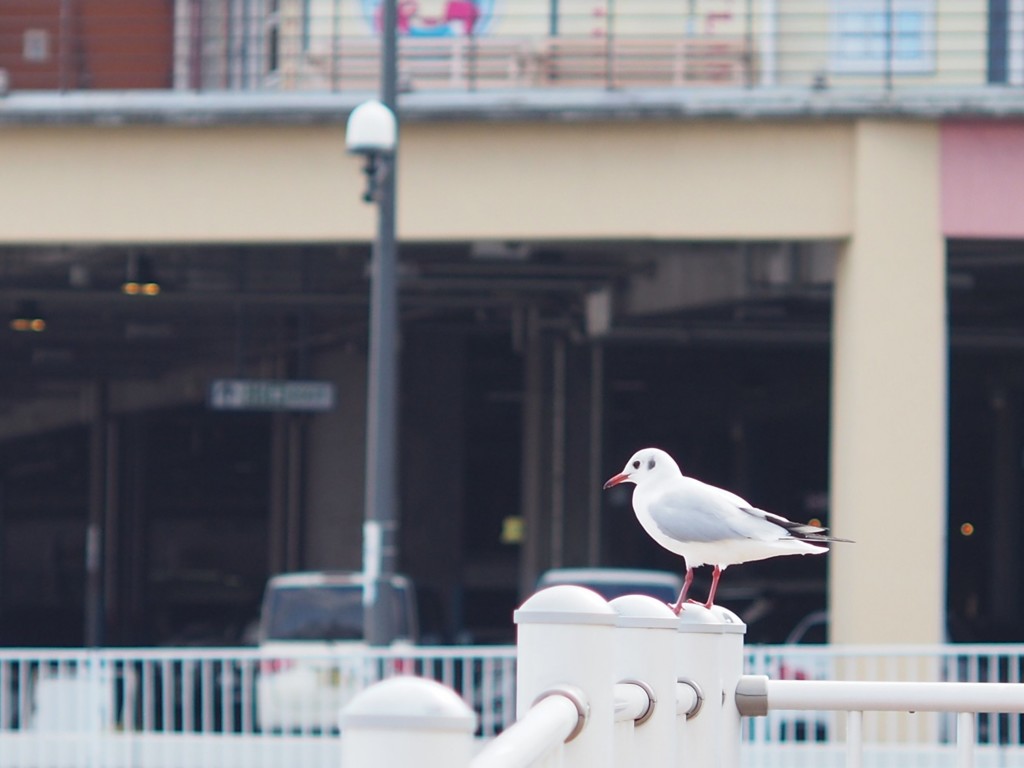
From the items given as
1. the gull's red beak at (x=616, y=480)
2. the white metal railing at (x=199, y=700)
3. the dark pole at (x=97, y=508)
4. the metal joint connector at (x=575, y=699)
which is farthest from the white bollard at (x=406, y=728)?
the dark pole at (x=97, y=508)

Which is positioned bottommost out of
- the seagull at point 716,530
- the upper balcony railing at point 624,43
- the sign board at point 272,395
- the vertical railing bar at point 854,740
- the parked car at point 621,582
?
the parked car at point 621,582

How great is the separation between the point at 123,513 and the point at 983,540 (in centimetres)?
1580

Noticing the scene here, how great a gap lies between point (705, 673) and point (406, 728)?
7.69 feet

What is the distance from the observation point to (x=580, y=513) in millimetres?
24734

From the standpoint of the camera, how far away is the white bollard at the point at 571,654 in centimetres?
303

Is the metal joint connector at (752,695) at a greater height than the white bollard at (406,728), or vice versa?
the white bollard at (406,728)

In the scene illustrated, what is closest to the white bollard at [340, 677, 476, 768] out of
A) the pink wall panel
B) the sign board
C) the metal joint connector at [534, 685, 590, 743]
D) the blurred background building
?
the metal joint connector at [534, 685, 590, 743]

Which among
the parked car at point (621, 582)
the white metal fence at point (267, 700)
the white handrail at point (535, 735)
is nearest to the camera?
the white handrail at point (535, 735)

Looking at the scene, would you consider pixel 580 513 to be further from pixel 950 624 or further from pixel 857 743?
pixel 857 743

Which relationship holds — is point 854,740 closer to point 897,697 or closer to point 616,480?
point 897,697

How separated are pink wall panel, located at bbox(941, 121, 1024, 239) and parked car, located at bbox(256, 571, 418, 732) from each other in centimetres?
507

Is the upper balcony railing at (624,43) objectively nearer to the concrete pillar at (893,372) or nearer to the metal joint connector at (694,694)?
the concrete pillar at (893,372)

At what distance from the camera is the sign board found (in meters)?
14.7

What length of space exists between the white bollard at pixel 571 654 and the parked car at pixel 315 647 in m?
7.32
